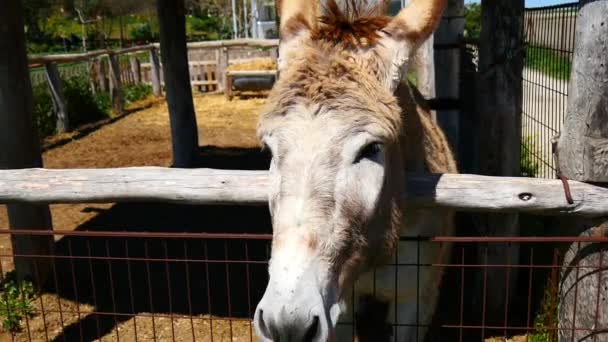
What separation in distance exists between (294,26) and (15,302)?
3476 millimetres

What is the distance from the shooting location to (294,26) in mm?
2516

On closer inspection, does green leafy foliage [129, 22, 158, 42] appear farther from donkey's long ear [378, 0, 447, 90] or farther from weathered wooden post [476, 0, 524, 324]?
donkey's long ear [378, 0, 447, 90]

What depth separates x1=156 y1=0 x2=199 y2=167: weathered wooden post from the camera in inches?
312

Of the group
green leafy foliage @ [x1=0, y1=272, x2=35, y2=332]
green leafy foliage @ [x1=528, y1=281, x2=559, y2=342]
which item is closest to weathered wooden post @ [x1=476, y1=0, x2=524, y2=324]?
green leafy foliage @ [x1=528, y1=281, x2=559, y2=342]

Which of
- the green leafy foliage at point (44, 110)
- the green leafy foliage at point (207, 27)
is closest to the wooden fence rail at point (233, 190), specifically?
the green leafy foliage at point (44, 110)

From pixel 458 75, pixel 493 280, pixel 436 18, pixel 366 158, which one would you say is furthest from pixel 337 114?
pixel 458 75

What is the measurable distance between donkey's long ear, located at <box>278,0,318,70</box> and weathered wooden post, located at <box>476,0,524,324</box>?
1.68m

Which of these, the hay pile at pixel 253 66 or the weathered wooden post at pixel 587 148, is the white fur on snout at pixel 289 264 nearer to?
the weathered wooden post at pixel 587 148

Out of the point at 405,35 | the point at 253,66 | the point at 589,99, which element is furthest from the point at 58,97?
the point at 589,99

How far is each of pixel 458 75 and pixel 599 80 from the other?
3.98 m

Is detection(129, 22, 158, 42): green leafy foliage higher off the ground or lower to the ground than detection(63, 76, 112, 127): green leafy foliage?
higher

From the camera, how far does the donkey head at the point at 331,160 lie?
72.2 inches

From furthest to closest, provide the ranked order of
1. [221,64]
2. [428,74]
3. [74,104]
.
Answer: [221,64] < [74,104] < [428,74]

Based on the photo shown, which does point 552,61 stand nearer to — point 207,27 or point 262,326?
point 262,326
